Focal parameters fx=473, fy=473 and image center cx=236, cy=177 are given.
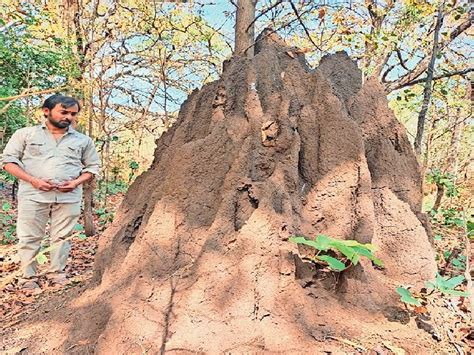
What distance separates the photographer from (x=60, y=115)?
463 centimetres

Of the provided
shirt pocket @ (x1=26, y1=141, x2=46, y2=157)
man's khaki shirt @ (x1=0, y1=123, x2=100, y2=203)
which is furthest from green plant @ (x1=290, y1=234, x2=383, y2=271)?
shirt pocket @ (x1=26, y1=141, x2=46, y2=157)

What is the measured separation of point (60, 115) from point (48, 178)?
24.8 inches

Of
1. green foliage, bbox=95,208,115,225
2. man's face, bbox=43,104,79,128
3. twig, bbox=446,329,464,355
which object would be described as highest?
man's face, bbox=43,104,79,128

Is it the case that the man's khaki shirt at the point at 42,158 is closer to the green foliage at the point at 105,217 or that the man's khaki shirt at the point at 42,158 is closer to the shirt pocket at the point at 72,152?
the shirt pocket at the point at 72,152

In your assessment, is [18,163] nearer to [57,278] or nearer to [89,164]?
[89,164]

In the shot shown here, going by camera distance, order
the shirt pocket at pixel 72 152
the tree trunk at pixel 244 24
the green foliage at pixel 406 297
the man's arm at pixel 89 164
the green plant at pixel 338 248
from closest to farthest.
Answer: the green plant at pixel 338 248 → the green foliage at pixel 406 297 → the shirt pocket at pixel 72 152 → the man's arm at pixel 89 164 → the tree trunk at pixel 244 24

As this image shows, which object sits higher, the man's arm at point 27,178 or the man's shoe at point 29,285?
the man's arm at point 27,178

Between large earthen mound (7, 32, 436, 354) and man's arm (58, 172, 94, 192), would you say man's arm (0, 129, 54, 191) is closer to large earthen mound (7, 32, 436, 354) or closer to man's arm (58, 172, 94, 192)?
man's arm (58, 172, 94, 192)

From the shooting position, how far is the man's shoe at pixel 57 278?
469cm

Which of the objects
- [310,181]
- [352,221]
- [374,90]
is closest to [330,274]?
[352,221]

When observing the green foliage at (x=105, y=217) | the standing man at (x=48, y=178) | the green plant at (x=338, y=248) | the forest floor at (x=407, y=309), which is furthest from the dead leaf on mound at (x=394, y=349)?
the green foliage at (x=105, y=217)

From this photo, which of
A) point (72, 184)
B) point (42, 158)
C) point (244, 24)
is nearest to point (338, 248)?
point (72, 184)

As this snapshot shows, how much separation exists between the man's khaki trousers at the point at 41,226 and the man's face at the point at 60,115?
0.81 meters

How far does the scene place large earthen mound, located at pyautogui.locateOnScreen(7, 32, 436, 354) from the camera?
255cm
